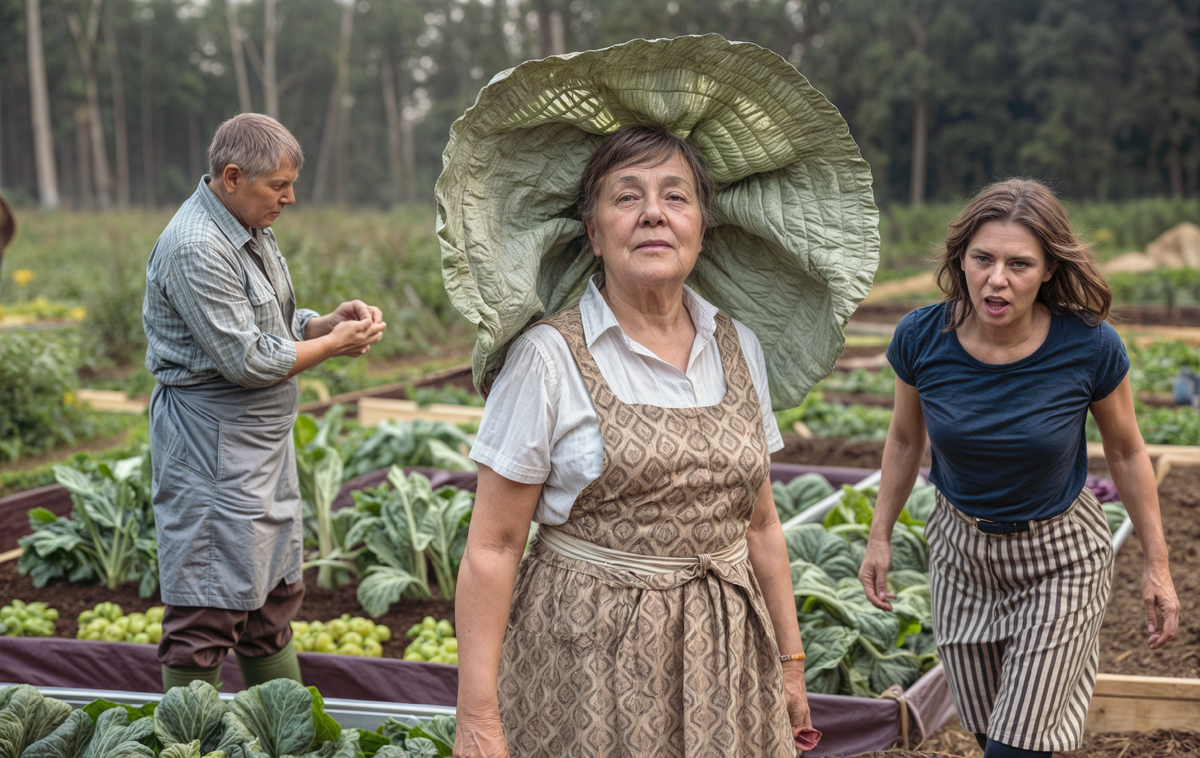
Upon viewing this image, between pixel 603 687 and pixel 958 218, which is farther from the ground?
pixel 958 218

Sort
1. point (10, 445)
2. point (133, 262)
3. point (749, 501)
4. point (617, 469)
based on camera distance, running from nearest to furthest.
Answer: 1. point (617, 469)
2. point (749, 501)
3. point (10, 445)
4. point (133, 262)

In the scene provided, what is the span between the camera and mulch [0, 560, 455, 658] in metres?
3.90

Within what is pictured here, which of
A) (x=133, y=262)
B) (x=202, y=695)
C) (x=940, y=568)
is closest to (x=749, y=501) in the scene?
(x=940, y=568)

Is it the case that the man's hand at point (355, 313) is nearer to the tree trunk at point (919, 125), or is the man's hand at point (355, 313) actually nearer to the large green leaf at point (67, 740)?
the large green leaf at point (67, 740)

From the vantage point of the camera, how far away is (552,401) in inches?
65.4

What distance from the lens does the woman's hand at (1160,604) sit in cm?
226

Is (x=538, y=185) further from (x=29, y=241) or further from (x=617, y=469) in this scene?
(x=29, y=241)

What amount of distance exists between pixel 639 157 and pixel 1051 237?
1050 mm

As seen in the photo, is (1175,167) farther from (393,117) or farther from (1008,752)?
(1008,752)

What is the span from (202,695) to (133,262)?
32.7 ft

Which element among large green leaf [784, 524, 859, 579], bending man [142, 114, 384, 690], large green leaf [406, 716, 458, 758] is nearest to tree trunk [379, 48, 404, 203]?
large green leaf [784, 524, 859, 579]

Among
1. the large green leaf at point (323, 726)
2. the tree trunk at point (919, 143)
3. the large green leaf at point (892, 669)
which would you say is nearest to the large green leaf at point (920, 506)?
the large green leaf at point (892, 669)

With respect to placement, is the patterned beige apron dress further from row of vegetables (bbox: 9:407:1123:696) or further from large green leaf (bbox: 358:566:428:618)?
large green leaf (bbox: 358:566:428:618)

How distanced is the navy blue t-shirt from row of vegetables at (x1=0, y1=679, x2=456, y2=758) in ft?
4.73
